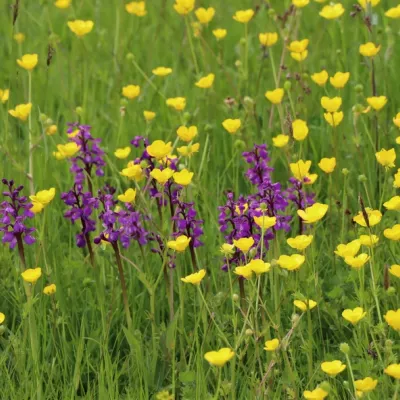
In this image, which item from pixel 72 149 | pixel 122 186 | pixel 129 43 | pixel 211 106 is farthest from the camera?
pixel 129 43

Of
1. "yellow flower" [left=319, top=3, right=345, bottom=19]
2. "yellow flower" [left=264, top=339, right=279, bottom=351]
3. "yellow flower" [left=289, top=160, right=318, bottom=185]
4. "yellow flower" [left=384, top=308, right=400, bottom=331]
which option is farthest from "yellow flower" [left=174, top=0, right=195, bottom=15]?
"yellow flower" [left=384, top=308, right=400, bottom=331]

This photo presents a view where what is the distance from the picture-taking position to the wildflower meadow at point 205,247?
91.8 inches

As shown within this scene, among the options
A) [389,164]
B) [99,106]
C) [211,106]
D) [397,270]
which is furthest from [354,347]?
[99,106]

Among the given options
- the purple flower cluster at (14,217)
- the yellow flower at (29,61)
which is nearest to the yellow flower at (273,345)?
the purple flower cluster at (14,217)

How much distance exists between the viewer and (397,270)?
2.24 meters

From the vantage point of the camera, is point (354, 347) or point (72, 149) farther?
point (72, 149)

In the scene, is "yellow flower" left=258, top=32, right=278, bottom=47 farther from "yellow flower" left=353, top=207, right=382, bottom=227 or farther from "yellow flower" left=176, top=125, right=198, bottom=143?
"yellow flower" left=353, top=207, right=382, bottom=227

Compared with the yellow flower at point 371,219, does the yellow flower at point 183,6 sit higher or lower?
higher

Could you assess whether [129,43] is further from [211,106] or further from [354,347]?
[354,347]

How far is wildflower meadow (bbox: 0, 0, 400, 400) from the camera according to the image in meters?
2.33

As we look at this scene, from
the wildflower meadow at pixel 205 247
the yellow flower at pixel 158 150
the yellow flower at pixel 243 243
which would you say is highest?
the yellow flower at pixel 158 150

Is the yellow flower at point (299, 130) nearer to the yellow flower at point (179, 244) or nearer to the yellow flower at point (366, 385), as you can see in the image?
the yellow flower at point (179, 244)

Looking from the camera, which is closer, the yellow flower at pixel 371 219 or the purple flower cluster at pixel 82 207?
the yellow flower at pixel 371 219

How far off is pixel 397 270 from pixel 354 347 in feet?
1.15
